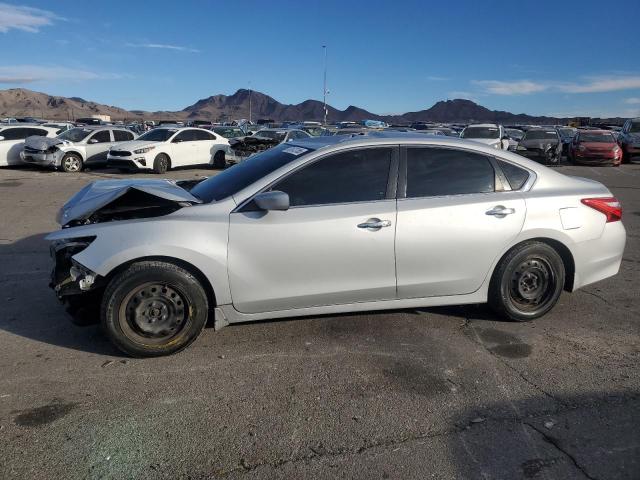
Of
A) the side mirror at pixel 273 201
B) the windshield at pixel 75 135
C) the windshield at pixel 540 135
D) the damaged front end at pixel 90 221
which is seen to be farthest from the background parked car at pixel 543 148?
the damaged front end at pixel 90 221

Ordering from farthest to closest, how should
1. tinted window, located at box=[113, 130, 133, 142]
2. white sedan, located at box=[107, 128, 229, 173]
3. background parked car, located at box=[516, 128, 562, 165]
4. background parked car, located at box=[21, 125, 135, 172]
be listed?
background parked car, located at box=[516, 128, 562, 165] < tinted window, located at box=[113, 130, 133, 142] < background parked car, located at box=[21, 125, 135, 172] < white sedan, located at box=[107, 128, 229, 173]

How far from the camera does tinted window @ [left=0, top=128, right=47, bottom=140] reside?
60.2ft

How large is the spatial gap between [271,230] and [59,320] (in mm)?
2153

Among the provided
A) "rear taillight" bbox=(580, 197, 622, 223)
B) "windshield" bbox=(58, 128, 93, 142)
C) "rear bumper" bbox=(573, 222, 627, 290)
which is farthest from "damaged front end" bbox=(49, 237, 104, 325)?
"windshield" bbox=(58, 128, 93, 142)

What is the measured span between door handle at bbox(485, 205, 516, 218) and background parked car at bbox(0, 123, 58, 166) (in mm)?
18127

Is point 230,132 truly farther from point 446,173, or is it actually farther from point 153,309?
point 153,309

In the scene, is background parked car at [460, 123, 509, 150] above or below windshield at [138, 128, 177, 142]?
above

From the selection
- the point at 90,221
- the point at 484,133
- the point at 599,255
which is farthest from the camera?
the point at 484,133

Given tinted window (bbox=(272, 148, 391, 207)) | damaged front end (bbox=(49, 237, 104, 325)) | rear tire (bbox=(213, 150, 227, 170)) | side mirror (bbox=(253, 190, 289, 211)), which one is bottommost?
rear tire (bbox=(213, 150, 227, 170))

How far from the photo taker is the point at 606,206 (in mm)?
4793

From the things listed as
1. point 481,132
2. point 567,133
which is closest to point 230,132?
point 481,132

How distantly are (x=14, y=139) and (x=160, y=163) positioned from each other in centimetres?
536

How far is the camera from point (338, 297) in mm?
4168

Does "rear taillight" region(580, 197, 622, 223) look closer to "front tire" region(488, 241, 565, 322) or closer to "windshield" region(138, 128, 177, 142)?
"front tire" region(488, 241, 565, 322)
